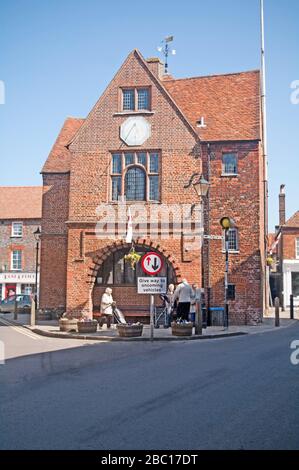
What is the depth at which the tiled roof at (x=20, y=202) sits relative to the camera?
5084cm

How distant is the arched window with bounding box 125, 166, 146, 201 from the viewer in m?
25.1

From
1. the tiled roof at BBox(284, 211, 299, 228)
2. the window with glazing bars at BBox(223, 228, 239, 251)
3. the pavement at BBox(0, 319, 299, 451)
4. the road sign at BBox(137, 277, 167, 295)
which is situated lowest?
the pavement at BBox(0, 319, 299, 451)

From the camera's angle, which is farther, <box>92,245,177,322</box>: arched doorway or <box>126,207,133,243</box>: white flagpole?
<box>92,245,177,322</box>: arched doorway

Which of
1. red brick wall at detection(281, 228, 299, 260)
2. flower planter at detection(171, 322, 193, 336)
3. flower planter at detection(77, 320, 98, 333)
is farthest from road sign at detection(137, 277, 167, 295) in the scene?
red brick wall at detection(281, 228, 299, 260)

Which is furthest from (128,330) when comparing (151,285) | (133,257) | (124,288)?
(124,288)

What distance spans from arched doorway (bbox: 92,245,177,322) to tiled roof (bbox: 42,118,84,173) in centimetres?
665

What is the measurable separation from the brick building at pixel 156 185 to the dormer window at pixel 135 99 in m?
0.05

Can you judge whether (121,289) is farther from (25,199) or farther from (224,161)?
(25,199)

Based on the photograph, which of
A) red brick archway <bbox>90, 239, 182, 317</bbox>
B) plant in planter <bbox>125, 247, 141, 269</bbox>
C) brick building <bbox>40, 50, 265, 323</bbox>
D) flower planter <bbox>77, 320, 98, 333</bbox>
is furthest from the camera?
brick building <bbox>40, 50, 265, 323</bbox>

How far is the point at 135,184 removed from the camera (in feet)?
82.8

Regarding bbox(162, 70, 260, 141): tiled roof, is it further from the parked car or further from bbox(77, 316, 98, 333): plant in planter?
the parked car

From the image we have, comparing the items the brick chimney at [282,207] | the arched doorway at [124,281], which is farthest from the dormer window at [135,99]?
the brick chimney at [282,207]
